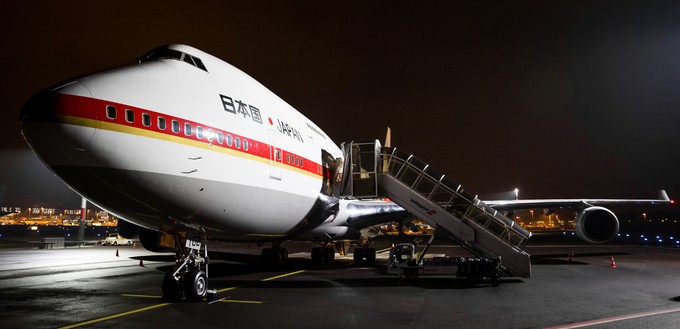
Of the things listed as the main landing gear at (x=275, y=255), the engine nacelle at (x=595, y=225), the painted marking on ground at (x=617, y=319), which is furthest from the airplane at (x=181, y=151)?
the engine nacelle at (x=595, y=225)

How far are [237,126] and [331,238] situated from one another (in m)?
8.10

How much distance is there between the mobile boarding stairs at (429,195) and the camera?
13.8 metres

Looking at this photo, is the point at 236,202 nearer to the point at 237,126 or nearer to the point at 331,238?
the point at 237,126

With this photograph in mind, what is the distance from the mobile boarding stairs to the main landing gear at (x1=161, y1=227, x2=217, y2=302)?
537cm

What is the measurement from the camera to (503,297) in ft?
35.6

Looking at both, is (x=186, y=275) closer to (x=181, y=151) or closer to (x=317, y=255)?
(x=181, y=151)

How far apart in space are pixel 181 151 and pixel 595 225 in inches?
741

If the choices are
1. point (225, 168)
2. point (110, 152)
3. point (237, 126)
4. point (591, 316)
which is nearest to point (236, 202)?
point (225, 168)

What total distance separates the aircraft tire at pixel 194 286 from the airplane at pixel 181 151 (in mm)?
21

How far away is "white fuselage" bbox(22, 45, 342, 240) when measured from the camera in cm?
739

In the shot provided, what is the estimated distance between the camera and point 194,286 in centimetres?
983

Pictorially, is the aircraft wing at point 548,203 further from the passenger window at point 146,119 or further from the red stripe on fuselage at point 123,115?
the passenger window at point 146,119

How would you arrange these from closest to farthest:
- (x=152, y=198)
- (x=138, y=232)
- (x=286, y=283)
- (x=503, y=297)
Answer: (x=152, y=198) → (x=503, y=297) → (x=138, y=232) → (x=286, y=283)

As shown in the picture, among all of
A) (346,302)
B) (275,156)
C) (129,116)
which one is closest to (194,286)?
(346,302)
